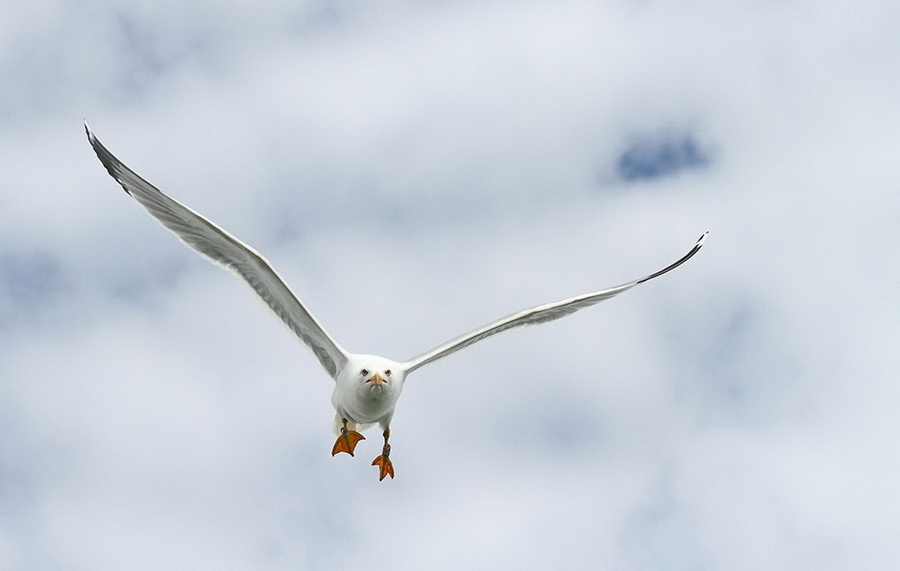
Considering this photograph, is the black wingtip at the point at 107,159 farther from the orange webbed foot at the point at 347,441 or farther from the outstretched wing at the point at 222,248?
the orange webbed foot at the point at 347,441

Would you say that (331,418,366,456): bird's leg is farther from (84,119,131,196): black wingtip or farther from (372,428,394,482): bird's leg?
(84,119,131,196): black wingtip

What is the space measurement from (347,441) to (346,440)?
21mm

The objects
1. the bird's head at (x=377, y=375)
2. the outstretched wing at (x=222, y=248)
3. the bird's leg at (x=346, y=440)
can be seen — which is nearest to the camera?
the outstretched wing at (x=222, y=248)

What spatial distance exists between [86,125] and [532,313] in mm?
7001

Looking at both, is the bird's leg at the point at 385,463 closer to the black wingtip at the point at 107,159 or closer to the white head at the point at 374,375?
the white head at the point at 374,375

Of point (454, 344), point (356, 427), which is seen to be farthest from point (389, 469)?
point (454, 344)

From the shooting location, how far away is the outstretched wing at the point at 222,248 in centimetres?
1897

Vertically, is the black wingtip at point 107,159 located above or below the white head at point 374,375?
above

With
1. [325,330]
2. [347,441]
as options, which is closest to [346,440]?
[347,441]

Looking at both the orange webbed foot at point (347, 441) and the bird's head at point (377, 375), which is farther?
the orange webbed foot at point (347, 441)

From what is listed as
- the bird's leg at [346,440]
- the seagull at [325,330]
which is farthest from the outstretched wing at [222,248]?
the bird's leg at [346,440]

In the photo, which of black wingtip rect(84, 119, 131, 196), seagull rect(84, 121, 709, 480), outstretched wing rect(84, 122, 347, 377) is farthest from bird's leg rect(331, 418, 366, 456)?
black wingtip rect(84, 119, 131, 196)

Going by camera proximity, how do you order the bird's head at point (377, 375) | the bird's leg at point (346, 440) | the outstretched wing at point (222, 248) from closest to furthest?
the outstretched wing at point (222, 248) < the bird's head at point (377, 375) < the bird's leg at point (346, 440)

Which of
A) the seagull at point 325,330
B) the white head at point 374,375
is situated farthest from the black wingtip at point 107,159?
the white head at point 374,375
